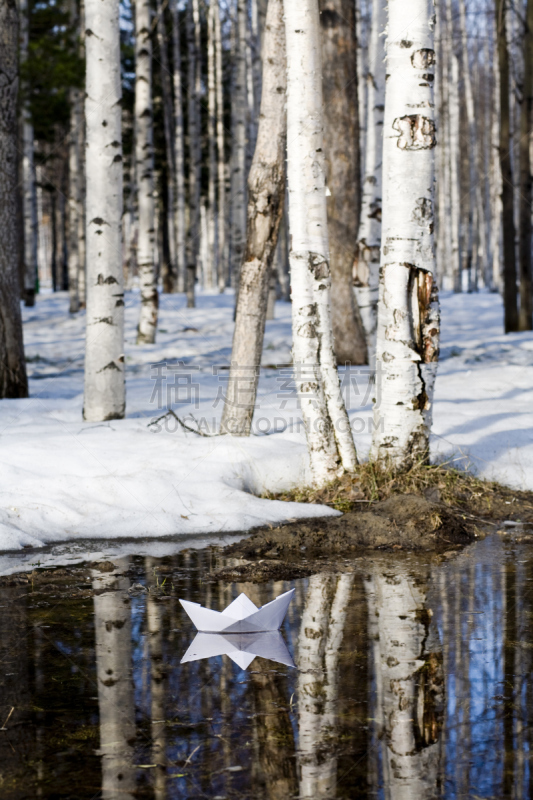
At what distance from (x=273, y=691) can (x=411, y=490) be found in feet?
8.59

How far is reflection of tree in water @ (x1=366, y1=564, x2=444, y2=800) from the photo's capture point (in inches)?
75.4

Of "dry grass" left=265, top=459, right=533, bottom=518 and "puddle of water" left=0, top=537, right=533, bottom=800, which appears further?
"dry grass" left=265, top=459, right=533, bottom=518

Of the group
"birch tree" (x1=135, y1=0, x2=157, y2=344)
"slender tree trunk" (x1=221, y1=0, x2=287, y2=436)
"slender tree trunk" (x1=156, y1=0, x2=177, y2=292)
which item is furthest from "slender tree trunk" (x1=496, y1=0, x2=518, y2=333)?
"slender tree trunk" (x1=156, y1=0, x2=177, y2=292)

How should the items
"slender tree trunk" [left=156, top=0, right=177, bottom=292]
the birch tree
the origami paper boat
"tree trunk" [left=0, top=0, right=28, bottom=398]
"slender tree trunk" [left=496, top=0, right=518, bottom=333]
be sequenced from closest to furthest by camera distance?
the origami paper boat, "tree trunk" [left=0, top=0, right=28, bottom=398], the birch tree, "slender tree trunk" [left=496, top=0, right=518, bottom=333], "slender tree trunk" [left=156, top=0, right=177, bottom=292]

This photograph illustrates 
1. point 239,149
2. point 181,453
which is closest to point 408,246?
point 181,453

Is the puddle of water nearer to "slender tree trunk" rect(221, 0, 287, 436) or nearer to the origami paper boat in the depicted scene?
the origami paper boat

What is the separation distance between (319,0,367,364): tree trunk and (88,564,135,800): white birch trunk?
278 inches

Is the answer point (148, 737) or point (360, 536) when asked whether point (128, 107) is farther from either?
point (148, 737)

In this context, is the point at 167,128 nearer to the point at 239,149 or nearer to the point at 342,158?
the point at 239,149

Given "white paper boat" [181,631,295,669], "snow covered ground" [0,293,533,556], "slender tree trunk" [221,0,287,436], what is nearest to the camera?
"white paper boat" [181,631,295,669]

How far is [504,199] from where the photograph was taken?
12.8 m

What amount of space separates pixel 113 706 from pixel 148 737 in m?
0.24

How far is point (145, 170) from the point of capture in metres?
12.8

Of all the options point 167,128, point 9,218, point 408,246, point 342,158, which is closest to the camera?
point 408,246
